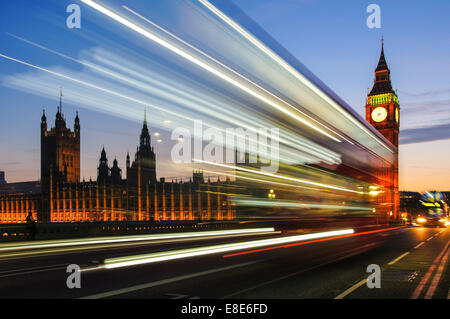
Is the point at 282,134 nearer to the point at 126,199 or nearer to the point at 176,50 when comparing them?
the point at 176,50

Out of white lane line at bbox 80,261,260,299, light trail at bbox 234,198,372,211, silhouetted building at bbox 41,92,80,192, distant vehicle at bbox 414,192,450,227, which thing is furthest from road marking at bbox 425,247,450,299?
silhouetted building at bbox 41,92,80,192

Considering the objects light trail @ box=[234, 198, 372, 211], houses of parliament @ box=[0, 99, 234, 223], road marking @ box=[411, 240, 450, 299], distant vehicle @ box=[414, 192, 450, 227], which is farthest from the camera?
houses of parliament @ box=[0, 99, 234, 223]

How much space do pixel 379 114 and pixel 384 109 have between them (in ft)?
6.10

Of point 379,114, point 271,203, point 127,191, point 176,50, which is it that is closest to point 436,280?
point 271,203

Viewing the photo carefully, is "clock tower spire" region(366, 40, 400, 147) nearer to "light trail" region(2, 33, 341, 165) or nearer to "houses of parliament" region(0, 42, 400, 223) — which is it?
"houses of parliament" region(0, 42, 400, 223)

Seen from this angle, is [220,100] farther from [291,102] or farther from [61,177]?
Result: [61,177]

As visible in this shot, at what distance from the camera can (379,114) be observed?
120188 millimetres

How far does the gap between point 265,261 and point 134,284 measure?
5.21 m

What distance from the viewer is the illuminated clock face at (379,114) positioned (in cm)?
11900

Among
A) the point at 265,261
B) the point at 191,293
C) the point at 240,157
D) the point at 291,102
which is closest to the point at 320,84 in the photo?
the point at 291,102

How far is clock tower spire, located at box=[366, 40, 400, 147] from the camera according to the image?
11675 centimetres

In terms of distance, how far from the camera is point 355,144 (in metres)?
16.5

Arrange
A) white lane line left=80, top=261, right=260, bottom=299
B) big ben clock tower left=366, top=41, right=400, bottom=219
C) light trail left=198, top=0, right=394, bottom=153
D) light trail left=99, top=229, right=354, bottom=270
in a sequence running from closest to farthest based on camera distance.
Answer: white lane line left=80, top=261, right=260, bottom=299 → light trail left=198, top=0, right=394, bottom=153 → light trail left=99, top=229, right=354, bottom=270 → big ben clock tower left=366, top=41, right=400, bottom=219

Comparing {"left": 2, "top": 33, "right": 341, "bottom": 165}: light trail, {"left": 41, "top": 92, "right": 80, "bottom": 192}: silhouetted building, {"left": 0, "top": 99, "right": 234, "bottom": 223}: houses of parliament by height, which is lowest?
{"left": 0, "top": 99, "right": 234, "bottom": 223}: houses of parliament
